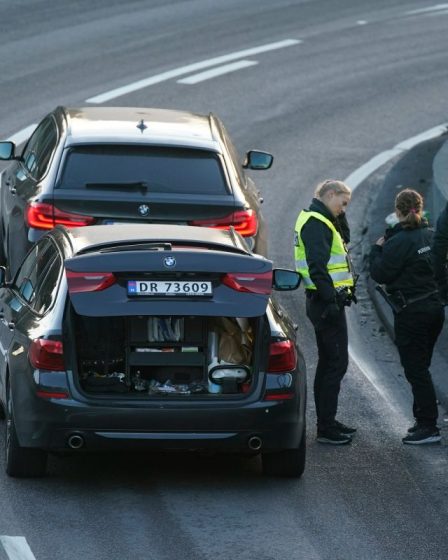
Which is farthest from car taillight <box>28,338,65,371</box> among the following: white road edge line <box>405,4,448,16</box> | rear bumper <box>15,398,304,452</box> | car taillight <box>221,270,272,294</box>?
white road edge line <box>405,4,448,16</box>

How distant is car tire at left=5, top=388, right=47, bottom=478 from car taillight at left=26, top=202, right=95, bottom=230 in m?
2.87

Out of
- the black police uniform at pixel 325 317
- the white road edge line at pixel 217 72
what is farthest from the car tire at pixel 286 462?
the white road edge line at pixel 217 72

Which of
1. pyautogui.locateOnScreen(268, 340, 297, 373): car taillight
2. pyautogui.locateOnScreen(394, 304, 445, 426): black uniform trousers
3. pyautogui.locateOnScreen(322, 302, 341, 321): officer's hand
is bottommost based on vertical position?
pyautogui.locateOnScreen(394, 304, 445, 426): black uniform trousers

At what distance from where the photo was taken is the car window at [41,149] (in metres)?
14.4

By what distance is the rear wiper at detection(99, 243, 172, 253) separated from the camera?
35.6ft

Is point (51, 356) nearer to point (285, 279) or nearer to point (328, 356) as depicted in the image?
point (285, 279)

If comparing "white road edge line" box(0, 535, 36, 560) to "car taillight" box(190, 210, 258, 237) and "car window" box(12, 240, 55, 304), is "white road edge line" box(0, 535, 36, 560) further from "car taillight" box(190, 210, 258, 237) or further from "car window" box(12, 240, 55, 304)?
"car taillight" box(190, 210, 258, 237)

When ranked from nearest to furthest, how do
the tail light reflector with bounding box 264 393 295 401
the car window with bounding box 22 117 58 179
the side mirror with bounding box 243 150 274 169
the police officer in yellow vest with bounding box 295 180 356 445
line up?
the tail light reflector with bounding box 264 393 295 401 → the police officer in yellow vest with bounding box 295 180 356 445 → the car window with bounding box 22 117 58 179 → the side mirror with bounding box 243 150 274 169

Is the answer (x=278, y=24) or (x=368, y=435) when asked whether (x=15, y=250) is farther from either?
(x=278, y=24)

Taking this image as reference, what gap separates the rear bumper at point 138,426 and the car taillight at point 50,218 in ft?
10.4

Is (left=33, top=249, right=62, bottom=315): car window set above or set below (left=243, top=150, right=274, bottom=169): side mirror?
above

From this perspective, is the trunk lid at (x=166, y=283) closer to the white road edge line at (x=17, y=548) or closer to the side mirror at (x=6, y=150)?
the white road edge line at (x=17, y=548)

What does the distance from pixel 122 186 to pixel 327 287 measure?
2317 millimetres

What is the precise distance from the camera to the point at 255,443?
1070cm
